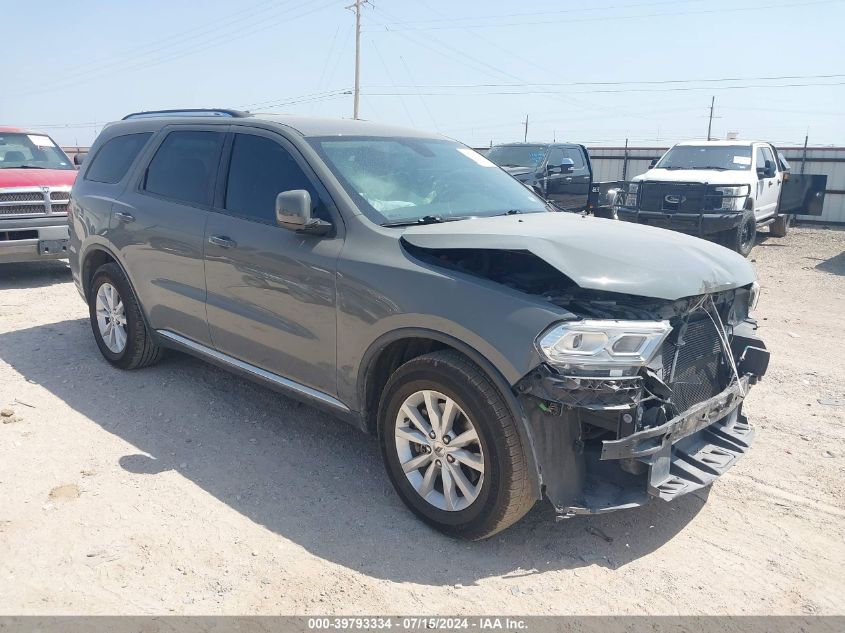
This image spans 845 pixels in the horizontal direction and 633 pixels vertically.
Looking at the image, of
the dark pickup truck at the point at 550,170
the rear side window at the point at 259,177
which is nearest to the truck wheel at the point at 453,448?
the rear side window at the point at 259,177

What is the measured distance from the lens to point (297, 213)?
364 cm

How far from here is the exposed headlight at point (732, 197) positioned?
37.6ft

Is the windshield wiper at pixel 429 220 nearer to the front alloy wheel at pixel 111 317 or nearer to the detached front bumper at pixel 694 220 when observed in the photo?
the front alloy wheel at pixel 111 317

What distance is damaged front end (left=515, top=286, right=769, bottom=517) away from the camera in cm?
290

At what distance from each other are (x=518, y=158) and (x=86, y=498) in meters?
12.1

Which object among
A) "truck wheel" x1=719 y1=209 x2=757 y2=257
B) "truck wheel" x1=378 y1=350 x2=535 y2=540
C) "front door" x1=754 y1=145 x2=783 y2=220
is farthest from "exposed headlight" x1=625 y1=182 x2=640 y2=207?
"truck wheel" x1=378 y1=350 x2=535 y2=540

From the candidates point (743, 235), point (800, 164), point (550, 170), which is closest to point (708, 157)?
point (743, 235)

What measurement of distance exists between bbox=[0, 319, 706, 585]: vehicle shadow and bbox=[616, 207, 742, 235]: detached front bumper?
8.51 meters

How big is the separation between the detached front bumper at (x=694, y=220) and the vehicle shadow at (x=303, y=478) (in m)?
8.51

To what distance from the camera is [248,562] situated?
319cm

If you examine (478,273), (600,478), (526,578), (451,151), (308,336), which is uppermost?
(451,151)

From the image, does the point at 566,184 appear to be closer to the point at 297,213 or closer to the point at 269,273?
the point at 269,273

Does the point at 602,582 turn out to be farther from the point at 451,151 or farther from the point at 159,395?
the point at 159,395

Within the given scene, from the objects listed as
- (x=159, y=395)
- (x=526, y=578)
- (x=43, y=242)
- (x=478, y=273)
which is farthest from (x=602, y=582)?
(x=43, y=242)
